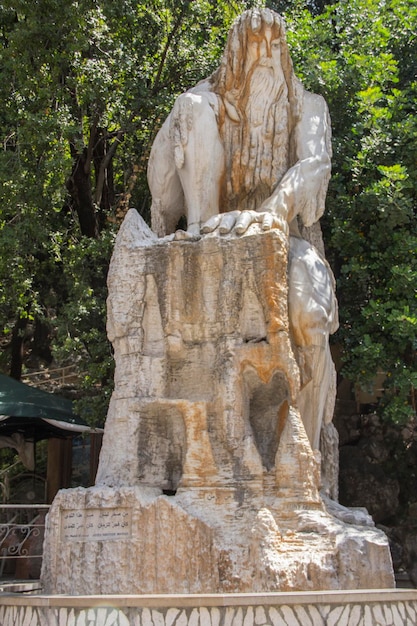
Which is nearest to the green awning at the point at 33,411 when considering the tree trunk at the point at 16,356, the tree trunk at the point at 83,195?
the tree trunk at the point at 16,356

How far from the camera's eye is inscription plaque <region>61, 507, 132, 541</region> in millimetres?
4965

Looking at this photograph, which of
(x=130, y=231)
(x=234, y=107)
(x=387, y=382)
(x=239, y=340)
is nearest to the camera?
(x=239, y=340)

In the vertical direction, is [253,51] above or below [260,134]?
above

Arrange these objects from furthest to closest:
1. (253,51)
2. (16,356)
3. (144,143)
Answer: (16,356)
(144,143)
(253,51)

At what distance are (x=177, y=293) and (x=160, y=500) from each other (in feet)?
4.51

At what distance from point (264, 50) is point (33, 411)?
20.1 ft

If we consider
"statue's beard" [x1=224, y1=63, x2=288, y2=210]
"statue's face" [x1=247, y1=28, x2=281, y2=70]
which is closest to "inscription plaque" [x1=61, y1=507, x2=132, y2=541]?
"statue's beard" [x1=224, y1=63, x2=288, y2=210]

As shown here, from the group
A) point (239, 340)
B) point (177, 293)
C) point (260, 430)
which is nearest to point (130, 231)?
point (177, 293)

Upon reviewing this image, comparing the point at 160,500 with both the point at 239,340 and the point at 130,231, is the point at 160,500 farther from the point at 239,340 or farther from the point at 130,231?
the point at 130,231

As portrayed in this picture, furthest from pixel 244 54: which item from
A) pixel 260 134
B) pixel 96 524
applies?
pixel 96 524

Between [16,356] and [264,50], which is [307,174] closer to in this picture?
[264,50]

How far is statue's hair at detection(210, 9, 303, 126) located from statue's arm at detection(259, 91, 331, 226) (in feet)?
0.44

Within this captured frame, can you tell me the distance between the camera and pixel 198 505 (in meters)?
5.01

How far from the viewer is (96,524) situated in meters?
5.02
